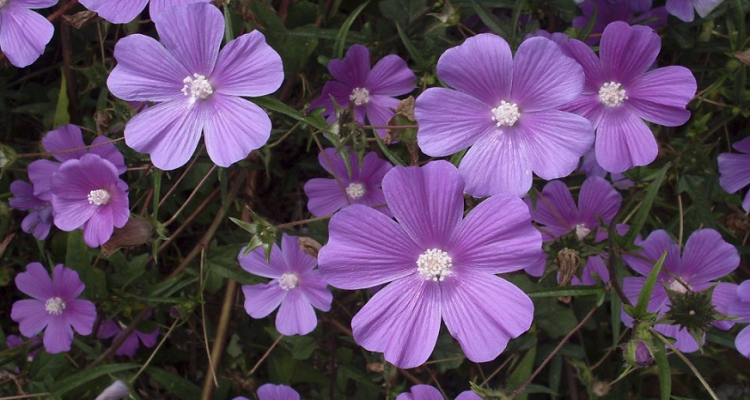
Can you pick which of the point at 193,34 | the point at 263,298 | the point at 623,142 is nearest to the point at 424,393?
the point at 263,298

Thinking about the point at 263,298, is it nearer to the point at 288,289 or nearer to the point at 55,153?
the point at 288,289

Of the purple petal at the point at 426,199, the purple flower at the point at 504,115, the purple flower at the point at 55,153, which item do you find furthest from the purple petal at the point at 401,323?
the purple flower at the point at 55,153

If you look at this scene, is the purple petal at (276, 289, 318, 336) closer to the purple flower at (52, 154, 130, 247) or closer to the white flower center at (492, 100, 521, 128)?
the purple flower at (52, 154, 130, 247)

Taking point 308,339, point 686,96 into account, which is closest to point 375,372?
point 308,339

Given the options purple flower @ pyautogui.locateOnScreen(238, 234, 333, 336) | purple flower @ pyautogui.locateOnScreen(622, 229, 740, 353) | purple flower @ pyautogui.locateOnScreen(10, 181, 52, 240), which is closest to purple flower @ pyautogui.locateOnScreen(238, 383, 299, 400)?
purple flower @ pyautogui.locateOnScreen(238, 234, 333, 336)

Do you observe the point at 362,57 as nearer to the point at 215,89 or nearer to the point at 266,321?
the point at 215,89
